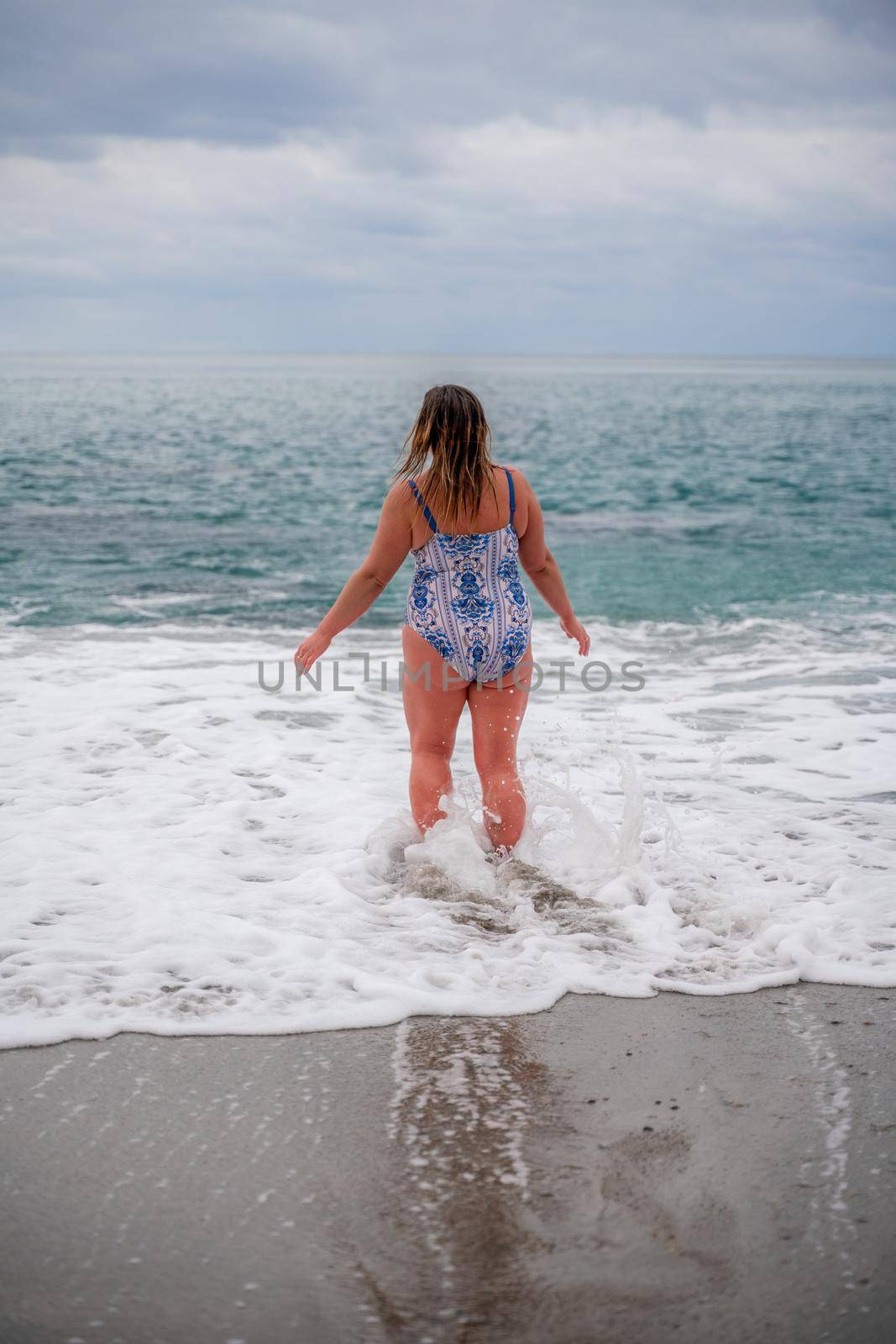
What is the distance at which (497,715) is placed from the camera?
4.32m

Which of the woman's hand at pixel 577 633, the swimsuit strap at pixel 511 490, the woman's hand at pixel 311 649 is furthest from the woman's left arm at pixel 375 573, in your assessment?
the woman's hand at pixel 577 633

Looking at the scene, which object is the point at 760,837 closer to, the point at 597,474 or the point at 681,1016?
the point at 681,1016

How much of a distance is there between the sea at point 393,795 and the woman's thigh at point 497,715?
294mm

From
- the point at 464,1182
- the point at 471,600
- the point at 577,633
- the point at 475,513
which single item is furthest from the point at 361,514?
the point at 464,1182

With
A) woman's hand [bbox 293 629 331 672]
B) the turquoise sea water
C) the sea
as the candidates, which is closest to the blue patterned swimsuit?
woman's hand [bbox 293 629 331 672]

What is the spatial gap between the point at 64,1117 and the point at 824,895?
9.40 feet

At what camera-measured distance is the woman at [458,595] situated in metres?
3.89

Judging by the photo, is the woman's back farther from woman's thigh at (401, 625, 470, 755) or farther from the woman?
woman's thigh at (401, 625, 470, 755)

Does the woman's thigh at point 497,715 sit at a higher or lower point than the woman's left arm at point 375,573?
lower

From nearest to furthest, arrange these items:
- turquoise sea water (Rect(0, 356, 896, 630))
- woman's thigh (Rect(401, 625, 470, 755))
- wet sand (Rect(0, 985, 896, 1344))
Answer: wet sand (Rect(0, 985, 896, 1344)), woman's thigh (Rect(401, 625, 470, 755)), turquoise sea water (Rect(0, 356, 896, 630))

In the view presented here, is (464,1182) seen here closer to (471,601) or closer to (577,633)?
(471,601)

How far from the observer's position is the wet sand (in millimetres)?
2104

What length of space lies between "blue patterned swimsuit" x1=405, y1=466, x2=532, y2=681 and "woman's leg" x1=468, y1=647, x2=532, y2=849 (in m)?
0.12

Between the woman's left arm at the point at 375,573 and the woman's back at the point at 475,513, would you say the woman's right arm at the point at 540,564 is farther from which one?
the woman's left arm at the point at 375,573
